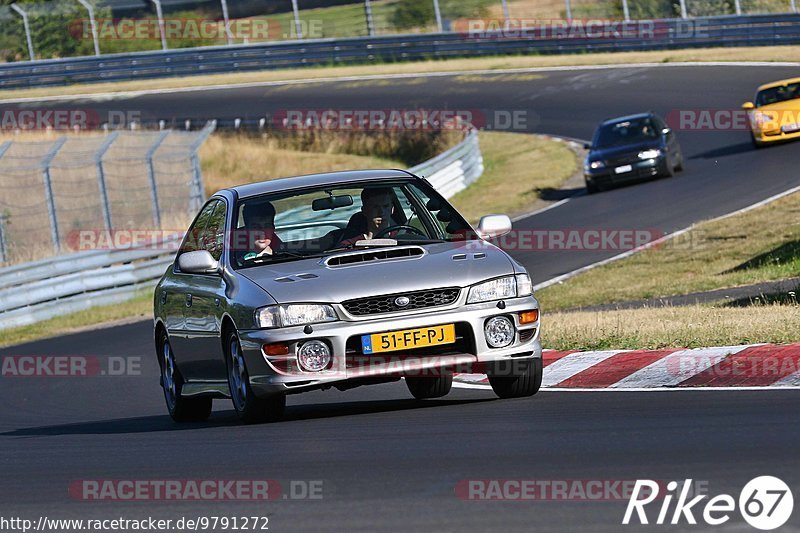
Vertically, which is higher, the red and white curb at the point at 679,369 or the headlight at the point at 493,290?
the headlight at the point at 493,290

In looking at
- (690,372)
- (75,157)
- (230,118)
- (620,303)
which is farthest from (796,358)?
(230,118)

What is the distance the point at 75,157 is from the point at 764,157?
43.0 ft

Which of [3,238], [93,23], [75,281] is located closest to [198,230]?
[75,281]

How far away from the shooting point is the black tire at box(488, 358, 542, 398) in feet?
29.3

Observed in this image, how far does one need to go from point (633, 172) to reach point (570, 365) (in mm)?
18605

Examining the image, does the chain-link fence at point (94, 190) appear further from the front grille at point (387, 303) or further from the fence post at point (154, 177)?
the front grille at point (387, 303)

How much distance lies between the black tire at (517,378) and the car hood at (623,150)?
19975 millimetres

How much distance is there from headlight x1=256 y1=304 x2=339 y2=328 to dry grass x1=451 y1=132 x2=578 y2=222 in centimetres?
2011

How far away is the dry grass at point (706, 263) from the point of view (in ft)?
58.4

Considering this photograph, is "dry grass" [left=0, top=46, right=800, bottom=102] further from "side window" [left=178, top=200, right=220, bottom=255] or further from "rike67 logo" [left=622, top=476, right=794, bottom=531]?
"rike67 logo" [left=622, top=476, right=794, bottom=531]

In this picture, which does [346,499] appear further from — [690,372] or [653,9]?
[653,9]

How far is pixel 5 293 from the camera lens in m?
22.4

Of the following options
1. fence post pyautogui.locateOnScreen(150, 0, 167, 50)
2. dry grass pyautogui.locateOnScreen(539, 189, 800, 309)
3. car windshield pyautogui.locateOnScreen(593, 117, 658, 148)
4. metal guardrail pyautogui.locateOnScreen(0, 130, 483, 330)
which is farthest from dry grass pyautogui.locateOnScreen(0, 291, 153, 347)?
fence post pyautogui.locateOnScreen(150, 0, 167, 50)

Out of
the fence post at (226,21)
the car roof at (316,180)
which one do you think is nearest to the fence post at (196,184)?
the car roof at (316,180)
